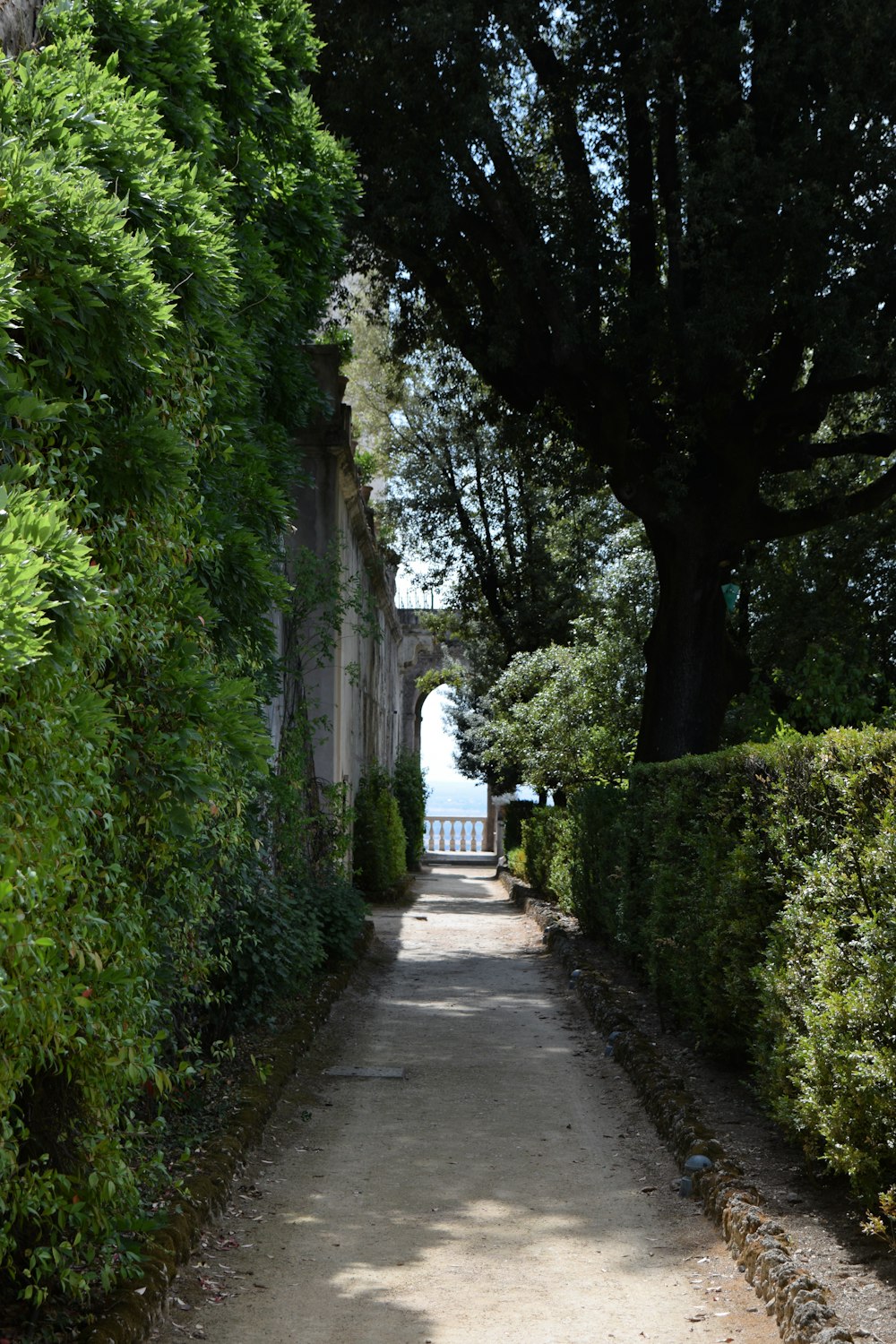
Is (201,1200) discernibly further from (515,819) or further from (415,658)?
(415,658)

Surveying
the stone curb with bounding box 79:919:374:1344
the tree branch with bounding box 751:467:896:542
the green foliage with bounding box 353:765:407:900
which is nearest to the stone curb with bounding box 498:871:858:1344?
the stone curb with bounding box 79:919:374:1344

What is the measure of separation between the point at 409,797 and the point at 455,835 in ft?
45.9

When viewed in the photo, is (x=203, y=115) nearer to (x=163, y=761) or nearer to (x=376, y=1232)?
(x=163, y=761)

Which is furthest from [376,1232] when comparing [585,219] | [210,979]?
[585,219]

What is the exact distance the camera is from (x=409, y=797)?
78.0 feet

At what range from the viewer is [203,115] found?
458 cm

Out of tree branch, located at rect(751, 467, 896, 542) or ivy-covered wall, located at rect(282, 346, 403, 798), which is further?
tree branch, located at rect(751, 467, 896, 542)

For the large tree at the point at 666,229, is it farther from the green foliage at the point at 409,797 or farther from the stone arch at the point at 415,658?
the stone arch at the point at 415,658

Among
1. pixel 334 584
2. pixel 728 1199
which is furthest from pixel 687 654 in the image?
pixel 728 1199

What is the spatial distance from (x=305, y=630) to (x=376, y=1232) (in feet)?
23.6

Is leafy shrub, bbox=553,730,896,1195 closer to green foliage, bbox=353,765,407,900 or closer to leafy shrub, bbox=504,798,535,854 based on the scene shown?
green foliage, bbox=353,765,407,900

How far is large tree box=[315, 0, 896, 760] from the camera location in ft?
33.2

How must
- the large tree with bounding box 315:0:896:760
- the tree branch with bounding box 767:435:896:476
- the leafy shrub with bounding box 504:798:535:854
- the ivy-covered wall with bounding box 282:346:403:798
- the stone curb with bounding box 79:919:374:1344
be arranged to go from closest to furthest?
the stone curb with bounding box 79:919:374:1344, the large tree with bounding box 315:0:896:760, the ivy-covered wall with bounding box 282:346:403:798, the tree branch with bounding box 767:435:896:476, the leafy shrub with bounding box 504:798:535:854

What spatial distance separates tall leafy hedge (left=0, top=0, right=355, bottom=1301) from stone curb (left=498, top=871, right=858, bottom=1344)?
189 centimetres
